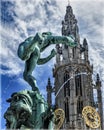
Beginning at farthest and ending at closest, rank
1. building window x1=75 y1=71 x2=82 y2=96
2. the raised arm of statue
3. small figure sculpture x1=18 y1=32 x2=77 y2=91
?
building window x1=75 y1=71 x2=82 y2=96 < the raised arm of statue < small figure sculpture x1=18 y1=32 x2=77 y2=91

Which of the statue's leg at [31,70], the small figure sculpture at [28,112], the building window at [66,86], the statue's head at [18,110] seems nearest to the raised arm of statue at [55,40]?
the statue's leg at [31,70]

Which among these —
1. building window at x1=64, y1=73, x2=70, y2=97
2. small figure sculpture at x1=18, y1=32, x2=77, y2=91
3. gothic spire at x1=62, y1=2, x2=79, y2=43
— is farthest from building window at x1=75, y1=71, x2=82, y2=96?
small figure sculpture at x1=18, y1=32, x2=77, y2=91

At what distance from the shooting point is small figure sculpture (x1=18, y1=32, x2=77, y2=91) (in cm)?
1088

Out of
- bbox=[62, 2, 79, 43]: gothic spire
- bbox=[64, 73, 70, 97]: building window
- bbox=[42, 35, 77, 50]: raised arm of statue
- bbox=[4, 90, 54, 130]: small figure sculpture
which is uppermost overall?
bbox=[62, 2, 79, 43]: gothic spire

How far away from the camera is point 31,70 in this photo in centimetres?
1132

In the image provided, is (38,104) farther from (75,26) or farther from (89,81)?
(75,26)

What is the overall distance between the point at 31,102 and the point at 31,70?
A: 1145mm

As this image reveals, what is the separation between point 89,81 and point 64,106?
25.0 ft

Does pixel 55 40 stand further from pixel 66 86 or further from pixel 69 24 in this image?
pixel 69 24

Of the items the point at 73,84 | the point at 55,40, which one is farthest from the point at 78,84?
the point at 55,40

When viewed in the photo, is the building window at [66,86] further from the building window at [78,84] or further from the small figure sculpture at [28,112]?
the small figure sculpture at [28,112]

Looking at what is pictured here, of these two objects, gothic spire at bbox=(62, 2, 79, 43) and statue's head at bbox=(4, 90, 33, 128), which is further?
gothic spire at bbox=(62, 2, 79, 43)

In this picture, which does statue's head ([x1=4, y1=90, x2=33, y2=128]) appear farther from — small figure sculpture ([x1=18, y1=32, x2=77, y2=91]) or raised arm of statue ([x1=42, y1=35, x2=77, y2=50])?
raised arm of statue ([x1=42, y1=35, x2=77, y2=50])

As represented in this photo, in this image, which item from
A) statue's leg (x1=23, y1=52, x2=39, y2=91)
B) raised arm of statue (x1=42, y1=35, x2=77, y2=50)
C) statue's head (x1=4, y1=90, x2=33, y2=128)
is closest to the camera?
statue's head (x1=4, y1=90, x2=33, y2=128)
